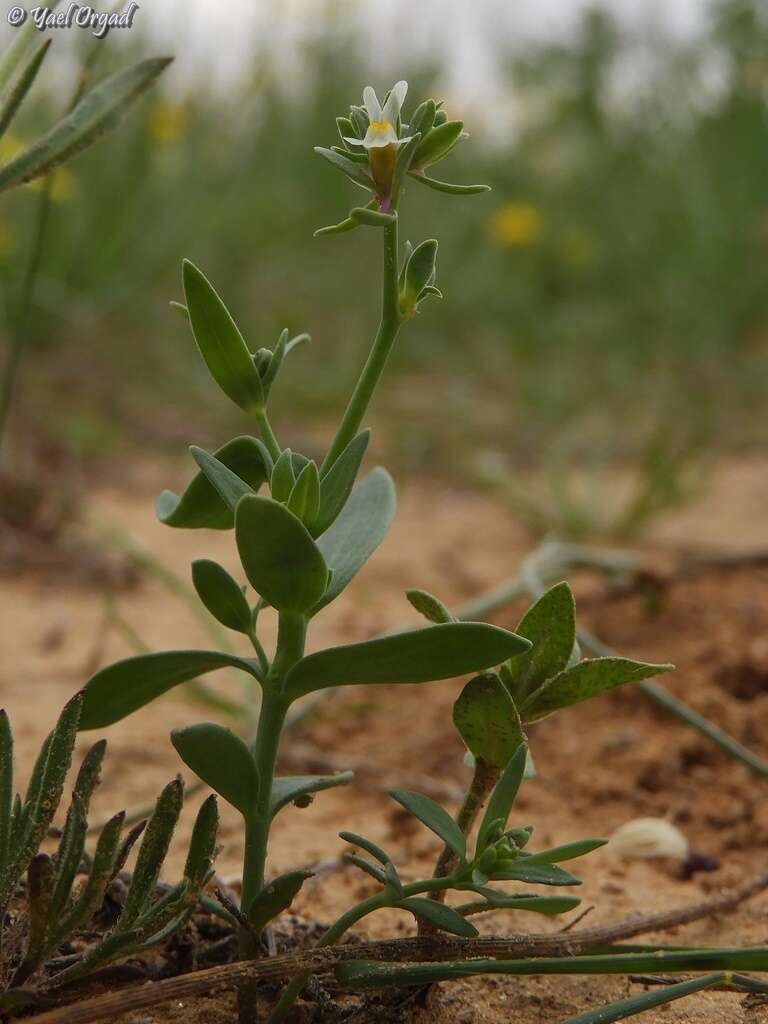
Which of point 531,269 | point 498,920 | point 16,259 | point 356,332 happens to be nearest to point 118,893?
point 498,920

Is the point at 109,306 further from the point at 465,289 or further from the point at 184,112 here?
the point at 465,289

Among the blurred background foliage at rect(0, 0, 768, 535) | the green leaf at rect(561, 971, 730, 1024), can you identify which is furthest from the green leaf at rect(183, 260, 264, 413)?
the blurred background foliage at rect(0, 0, 768, 535)

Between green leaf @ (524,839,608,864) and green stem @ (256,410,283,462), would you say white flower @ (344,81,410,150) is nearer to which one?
green stem @ (256,410,283,462)

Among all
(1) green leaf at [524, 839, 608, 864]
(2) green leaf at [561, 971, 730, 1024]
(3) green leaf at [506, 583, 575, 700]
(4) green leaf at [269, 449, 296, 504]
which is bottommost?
(2) green leaf at [561, 971, 730, 1024]

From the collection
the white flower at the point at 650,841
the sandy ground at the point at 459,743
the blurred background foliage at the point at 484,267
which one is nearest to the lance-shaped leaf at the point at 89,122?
the sandy ground at the point at 459,743

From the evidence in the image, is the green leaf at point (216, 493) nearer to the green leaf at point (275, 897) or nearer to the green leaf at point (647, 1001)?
the green leaf at point (275, 897)

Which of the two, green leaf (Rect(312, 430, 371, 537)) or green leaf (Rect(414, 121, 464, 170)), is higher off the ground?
green leaf (Rect(414, 121, 464, 170))
